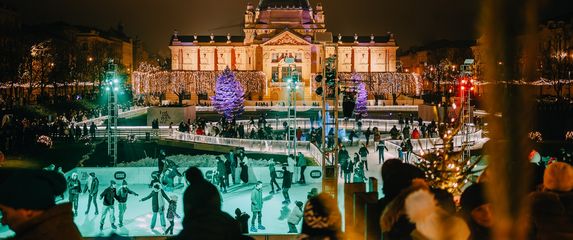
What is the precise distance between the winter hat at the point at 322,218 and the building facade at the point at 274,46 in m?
97.0

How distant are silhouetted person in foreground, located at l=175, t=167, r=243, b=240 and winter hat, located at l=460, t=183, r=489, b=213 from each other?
194 cm

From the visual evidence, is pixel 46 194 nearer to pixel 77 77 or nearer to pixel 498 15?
pixel 498 15

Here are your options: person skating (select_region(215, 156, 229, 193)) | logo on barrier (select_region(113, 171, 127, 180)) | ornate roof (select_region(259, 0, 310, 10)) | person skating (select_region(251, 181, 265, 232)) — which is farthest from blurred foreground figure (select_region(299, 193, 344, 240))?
ornate roof (select_region(259, 0, 310, 10))

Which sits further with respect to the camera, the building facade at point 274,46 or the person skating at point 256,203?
the building facade at point 274,46

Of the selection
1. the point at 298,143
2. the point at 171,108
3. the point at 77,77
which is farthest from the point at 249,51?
the point at 298,143

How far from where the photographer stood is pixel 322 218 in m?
4.30

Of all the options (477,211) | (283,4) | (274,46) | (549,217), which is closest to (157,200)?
(477,211)

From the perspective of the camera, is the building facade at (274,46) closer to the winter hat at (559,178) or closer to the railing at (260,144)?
the railing at (260,144)

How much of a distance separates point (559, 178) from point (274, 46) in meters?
96.8

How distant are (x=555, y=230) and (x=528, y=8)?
272cm

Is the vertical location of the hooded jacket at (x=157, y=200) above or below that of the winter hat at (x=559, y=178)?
below

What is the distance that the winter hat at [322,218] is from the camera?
4301 millimetres

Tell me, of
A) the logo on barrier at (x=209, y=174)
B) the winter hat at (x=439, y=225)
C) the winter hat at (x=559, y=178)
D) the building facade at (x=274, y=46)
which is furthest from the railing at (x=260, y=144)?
the building facade at (x=274, y=46)

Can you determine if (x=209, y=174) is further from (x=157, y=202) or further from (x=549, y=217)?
(x=549, y=217)
